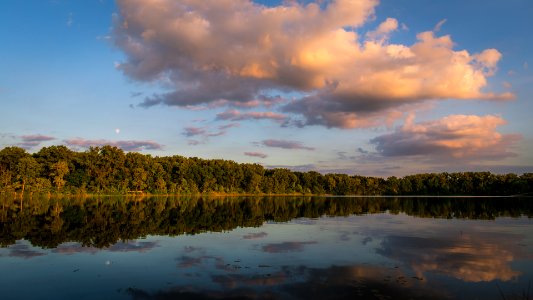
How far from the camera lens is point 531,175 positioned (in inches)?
7864

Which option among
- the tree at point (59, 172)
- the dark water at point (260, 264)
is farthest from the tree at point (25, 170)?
the dark water at point (260, 264)

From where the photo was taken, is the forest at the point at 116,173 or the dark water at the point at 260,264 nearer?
the dark water at the point at 260,264

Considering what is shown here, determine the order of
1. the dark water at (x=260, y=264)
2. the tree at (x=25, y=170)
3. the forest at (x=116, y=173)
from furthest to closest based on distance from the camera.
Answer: the forest at (x=116, y=173), the tree at (x=25, y=170), the dark water at (x=260, y=264)

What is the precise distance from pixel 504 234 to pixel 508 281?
809 inches

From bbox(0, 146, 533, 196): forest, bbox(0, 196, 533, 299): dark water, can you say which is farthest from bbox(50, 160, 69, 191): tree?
bbox(0, 196, 533, 299): dark water

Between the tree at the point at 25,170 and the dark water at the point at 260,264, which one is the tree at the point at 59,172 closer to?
the tree at the point at 25,170

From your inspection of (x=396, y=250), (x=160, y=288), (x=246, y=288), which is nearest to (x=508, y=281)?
(x=396, y=250)

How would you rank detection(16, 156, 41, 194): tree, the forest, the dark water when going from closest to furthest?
1. the dark water
2. detection(16, 156, 41, 194): tree
3. the forest

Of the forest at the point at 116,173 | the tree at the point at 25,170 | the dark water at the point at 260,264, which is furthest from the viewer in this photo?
the forest at the point at 116,173

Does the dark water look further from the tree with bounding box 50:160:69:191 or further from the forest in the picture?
the forest

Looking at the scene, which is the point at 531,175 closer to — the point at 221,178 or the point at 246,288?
the point at 221,178

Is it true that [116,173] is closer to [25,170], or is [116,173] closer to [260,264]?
[25,170]

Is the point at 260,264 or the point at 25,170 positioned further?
the point at 25,170

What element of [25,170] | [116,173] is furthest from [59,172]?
[116,173]
